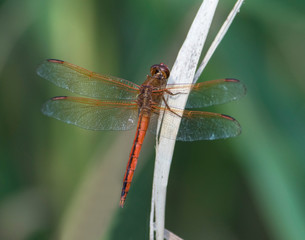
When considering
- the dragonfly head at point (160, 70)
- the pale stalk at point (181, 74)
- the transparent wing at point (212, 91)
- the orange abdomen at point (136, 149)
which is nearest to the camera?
the pale stalk at point (181, 74)

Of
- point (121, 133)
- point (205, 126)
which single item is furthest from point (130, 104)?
point (205, 126)

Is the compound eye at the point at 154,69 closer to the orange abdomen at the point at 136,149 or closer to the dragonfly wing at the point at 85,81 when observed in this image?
the dragonfly wing at the point at 85,81

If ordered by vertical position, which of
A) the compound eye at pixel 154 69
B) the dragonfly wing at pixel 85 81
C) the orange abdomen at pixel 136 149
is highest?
the compound eye at pixel 154 69

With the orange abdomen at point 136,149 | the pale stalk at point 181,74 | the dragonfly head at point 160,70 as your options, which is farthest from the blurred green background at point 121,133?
the pale stalk at point 181,74

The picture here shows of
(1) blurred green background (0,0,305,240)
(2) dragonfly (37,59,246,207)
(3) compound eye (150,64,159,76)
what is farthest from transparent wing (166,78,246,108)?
(3) compound eye (150,64,159,76)

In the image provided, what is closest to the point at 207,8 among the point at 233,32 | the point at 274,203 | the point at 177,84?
the point at 177,84

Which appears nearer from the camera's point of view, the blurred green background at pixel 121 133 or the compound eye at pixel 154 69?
the blurred green background at pixel 121 133

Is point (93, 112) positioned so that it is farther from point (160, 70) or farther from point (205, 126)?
point (205, 126)
